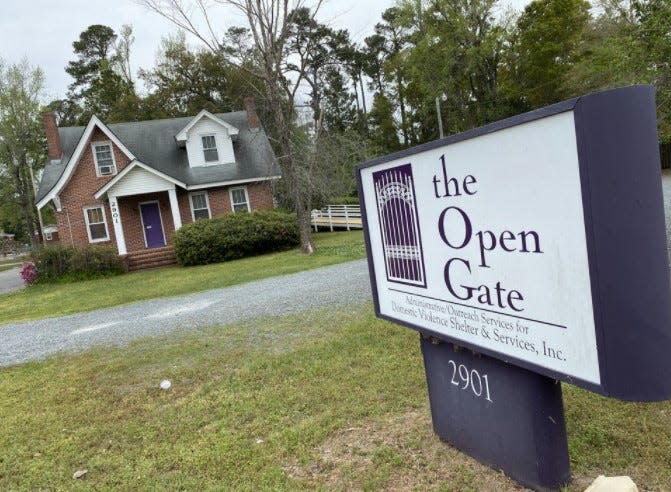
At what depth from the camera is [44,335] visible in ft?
27.7

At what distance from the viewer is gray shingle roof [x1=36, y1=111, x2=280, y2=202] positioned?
858 inches

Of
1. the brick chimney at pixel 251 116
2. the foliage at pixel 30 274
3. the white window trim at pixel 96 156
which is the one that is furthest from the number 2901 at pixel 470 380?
the brick chimney at pixel 251 116

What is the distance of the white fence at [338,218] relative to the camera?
2619cm

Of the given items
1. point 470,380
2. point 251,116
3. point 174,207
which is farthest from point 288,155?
point 470,380

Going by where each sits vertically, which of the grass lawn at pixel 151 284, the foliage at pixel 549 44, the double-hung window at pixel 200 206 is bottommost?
the grass lawn at pixel 151 284

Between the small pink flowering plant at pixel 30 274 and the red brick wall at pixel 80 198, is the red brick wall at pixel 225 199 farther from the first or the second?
the small pink flowering plant at pixel 30 274

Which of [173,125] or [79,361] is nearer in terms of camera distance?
[79,361]

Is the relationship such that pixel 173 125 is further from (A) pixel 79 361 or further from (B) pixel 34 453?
(B) pixel 34 453

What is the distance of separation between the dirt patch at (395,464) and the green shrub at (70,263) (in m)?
16.1

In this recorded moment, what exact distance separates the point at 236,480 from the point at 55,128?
23378mm

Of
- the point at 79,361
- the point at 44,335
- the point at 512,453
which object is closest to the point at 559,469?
the point at 512,453

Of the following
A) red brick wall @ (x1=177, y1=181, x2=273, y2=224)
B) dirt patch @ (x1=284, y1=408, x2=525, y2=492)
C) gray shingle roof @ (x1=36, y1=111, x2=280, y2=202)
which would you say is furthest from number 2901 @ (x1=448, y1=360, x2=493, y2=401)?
red brick wall @ (x1=177, y1=181, x2=273, y2=224)

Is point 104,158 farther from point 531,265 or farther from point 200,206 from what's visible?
point 531,265

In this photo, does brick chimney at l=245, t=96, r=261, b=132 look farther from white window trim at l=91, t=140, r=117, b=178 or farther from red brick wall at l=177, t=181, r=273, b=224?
white window trim at l=91, t=140, r=117, b=178
